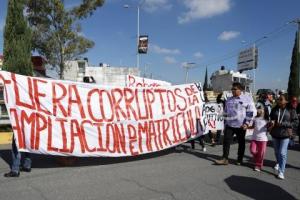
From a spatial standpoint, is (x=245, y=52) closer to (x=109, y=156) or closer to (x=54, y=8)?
(x=54, y=8)

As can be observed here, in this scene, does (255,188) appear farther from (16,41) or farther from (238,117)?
(16,41)

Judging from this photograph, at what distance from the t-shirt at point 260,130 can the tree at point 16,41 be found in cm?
1053

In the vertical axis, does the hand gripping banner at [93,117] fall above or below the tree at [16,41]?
below

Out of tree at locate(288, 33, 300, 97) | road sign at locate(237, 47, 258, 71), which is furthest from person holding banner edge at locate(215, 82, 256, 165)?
road sign at locate(237, 47, 258, 71)

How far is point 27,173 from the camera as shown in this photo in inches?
298

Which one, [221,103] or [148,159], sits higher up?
[221,103]

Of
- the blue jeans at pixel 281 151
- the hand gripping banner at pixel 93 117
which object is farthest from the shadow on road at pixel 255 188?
the hand gripping banner at pixel 93 117

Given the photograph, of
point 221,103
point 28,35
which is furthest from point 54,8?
point 221,103

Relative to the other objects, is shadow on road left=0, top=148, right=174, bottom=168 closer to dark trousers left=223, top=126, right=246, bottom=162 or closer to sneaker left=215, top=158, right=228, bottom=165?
sneaker left=215, top=158, right=228, bottom=165

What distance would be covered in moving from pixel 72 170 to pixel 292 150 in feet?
22.0

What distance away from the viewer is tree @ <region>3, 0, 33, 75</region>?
15883 mm

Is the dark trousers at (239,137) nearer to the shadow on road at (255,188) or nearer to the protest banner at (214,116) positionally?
the shadow on road at (255,188)

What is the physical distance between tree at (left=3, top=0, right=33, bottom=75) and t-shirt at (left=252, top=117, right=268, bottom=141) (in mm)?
10528

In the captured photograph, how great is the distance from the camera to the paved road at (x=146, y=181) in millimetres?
6293
